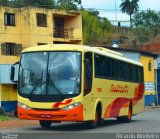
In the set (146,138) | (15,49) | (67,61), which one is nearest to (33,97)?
(67,61)

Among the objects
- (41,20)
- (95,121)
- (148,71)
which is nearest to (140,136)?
(95,121)

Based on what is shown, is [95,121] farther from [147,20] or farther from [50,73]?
[147,20]

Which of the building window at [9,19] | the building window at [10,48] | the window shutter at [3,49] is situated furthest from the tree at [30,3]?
the window shutter at [3,49]

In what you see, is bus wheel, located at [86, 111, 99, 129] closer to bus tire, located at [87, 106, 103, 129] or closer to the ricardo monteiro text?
bus tire, located at [87, 106, 103, 129]

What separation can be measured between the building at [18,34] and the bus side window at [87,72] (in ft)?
79.6

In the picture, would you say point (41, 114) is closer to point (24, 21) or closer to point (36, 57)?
point (36, 57)

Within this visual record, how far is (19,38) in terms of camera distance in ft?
166

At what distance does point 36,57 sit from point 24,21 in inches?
1224

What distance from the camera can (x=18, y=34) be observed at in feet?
166

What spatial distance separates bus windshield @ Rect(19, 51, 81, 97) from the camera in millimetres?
19609

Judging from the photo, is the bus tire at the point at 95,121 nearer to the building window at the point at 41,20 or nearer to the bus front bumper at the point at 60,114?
the bus front bumper at the point at 60,114

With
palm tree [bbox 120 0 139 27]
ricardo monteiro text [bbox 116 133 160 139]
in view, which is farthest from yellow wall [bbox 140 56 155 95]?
palm tree [bbox 120 0 139 27]

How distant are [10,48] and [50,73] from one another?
30208mm

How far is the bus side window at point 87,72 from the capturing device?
65.8ft
